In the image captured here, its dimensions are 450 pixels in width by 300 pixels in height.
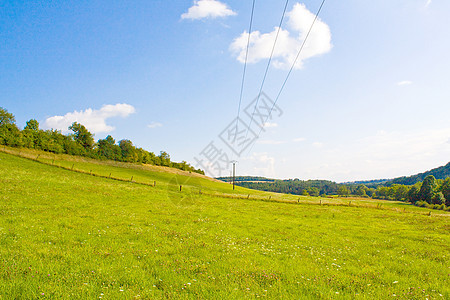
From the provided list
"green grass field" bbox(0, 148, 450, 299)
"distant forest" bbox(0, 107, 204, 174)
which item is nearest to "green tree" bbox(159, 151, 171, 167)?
"distant forest" bbox(0, 107, 204, 174)

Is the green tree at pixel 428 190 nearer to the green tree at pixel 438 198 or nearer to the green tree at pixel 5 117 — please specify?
the green tree at pixel 438 198

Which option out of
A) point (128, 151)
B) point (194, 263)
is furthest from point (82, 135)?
point (194, 263)

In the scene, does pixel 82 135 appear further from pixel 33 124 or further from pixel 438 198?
pixel 438 198


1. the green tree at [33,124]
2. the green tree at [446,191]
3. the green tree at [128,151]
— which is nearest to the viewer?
the green tree at [33,124]

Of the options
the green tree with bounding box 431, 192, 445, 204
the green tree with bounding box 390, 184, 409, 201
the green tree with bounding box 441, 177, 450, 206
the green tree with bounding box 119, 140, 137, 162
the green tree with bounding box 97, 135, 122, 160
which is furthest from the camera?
the green tree with bounding box 390, 184, 409, 201

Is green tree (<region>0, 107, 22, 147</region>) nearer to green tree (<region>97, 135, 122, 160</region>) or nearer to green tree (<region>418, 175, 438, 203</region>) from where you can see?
green tree (<region>97, 135, 122, 160</region>)

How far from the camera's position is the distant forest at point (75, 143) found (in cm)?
6159

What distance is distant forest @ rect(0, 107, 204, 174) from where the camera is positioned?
202 feet

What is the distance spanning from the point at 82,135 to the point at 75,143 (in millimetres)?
14435

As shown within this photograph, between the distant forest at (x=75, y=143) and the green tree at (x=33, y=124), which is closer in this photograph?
the distant forest at (x=75, y=143)

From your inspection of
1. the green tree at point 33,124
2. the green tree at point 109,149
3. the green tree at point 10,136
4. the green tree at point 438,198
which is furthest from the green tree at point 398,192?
the green tree at point 33,124

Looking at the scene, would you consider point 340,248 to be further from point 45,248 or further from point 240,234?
point 45,248

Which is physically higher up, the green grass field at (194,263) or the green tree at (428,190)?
the green grass field at (194,263)

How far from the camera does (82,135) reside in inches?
3765
